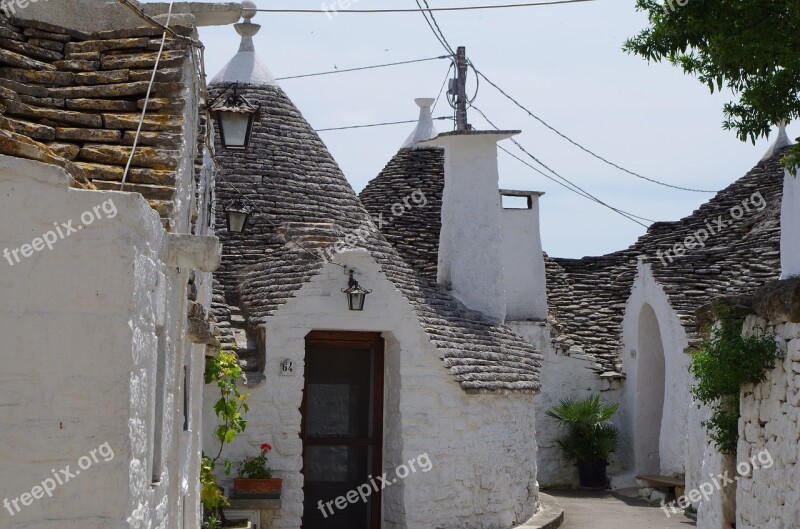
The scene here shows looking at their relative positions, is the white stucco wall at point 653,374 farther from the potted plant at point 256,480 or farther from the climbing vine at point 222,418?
the climbing vine at point 222,418

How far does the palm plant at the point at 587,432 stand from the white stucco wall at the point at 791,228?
32.8 feet

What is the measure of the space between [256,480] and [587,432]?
310 inches

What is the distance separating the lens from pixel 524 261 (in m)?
19.0

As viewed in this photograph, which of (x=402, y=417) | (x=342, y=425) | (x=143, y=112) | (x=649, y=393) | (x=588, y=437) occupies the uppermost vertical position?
(x=143, y=112)

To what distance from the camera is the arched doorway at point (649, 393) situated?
18.5 metres

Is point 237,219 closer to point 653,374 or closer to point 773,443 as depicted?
point 773,443

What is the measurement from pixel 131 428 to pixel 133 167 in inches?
69.8

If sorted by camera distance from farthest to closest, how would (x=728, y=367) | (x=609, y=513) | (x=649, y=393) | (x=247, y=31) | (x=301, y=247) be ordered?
(x=649, y=393) → (x=247, y=31) → (x=609, y=513) → (x=301, y=247) → (x=728, y=367)

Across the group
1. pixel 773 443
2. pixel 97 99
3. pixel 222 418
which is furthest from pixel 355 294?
pixel 97 99

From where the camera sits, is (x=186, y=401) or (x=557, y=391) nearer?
(x=186, y=401)

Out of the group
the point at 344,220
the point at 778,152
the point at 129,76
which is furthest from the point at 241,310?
the point at 778,152

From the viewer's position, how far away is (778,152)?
21422mm

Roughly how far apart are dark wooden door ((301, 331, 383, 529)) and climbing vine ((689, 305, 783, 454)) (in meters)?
4.65

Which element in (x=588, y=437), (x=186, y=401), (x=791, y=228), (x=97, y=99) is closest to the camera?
(x=97, y=99)
